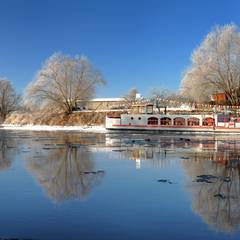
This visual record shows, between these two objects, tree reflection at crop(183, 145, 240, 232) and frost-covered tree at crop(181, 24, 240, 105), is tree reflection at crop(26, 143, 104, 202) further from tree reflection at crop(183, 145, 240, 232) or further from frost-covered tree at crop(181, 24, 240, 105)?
frost-covered tree at crop(181, 24, 240, 105)

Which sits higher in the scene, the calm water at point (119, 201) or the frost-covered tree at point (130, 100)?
the frost-covered tree at point (130, 100)

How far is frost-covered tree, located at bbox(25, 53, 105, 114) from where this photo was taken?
8538cm

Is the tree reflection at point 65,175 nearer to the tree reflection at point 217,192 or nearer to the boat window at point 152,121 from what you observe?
the tree reflection at point 217,192

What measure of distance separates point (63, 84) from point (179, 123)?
111 feet

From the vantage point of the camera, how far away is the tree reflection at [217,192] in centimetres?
962

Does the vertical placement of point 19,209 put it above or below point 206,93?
below

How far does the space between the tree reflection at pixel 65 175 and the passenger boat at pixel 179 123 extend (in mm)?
38779

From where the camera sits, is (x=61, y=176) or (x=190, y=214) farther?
(x=61, y=176)

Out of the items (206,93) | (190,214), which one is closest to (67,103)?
(206,93)

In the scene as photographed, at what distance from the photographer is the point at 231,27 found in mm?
68125

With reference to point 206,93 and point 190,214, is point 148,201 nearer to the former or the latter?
point 190,214

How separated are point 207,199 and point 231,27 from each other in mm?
61782

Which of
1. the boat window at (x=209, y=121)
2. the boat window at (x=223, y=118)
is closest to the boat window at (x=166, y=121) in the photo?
the boat window at (x=209, y=121)

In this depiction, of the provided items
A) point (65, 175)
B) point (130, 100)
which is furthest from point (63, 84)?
point (65, 175)
